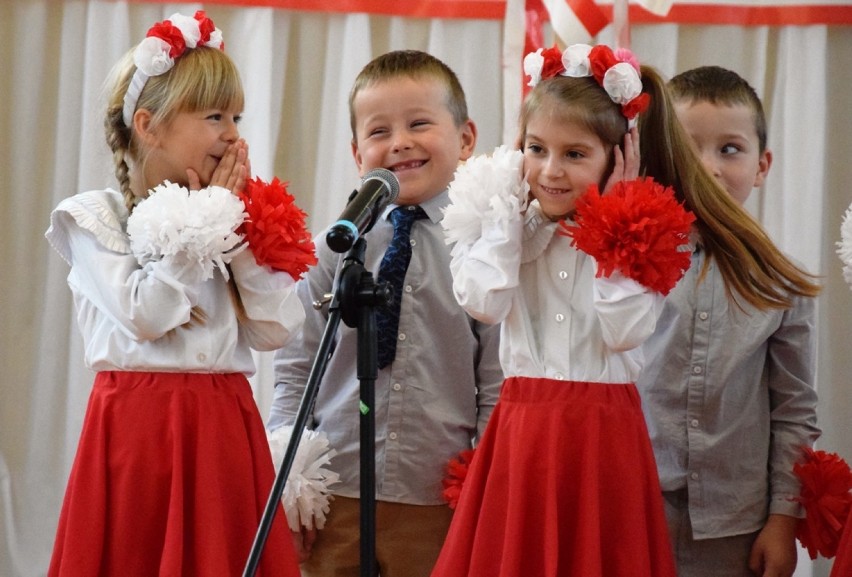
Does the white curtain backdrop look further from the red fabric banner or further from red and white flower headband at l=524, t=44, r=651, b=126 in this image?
red and white flower headband at l=524, t=44, r=651, b=126

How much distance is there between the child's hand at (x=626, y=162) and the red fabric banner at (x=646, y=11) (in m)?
1.42

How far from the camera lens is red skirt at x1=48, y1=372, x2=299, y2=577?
1831mm

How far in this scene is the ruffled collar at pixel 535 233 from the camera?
1.92 m

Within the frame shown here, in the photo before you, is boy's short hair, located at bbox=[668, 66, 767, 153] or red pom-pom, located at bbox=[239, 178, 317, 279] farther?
boy's short hair, located at bbox=[668, 66, 767, 153]

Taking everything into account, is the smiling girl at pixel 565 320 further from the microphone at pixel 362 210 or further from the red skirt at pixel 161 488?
the red skirt at pixel 161 488

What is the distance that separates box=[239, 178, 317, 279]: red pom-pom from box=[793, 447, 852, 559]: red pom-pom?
1.01 m

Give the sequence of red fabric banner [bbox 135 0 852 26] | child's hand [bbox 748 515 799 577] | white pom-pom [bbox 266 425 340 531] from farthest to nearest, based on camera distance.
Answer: red fabric banner [bbox 135 0 852 26] → white pom-pom [bbox 266 425 340 531] → child's hand [bbox 748 515 799 577]

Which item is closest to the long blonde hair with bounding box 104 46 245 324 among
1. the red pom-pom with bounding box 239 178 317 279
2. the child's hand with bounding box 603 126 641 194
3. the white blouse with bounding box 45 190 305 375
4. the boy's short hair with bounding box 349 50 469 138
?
the white blouse with bounding box 45 190 305 375

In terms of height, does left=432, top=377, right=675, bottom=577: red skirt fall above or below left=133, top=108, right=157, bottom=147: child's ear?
below

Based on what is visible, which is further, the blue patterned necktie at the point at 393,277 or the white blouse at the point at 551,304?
the blue patterned necktie at the point at 393,277

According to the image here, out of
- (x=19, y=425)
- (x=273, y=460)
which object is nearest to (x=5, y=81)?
(x=19, y=425)

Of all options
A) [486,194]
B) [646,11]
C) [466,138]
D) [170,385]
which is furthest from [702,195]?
[646,11]

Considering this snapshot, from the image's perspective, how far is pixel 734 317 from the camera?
7.18ft

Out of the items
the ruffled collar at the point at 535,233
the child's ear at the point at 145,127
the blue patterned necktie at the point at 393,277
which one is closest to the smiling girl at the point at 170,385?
the child's ear at the point at 145,127
